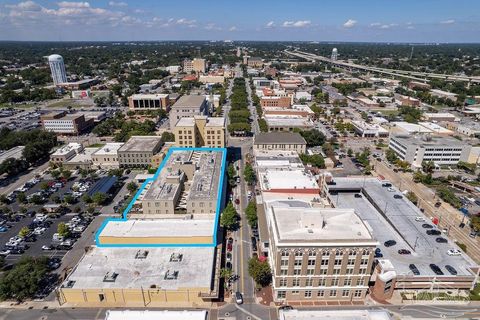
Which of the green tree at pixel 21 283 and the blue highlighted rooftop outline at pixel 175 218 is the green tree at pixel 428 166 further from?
the green tree at pixel 21 283

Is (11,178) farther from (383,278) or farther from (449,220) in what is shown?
(449,220)

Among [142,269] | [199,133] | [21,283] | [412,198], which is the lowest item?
[412,198]

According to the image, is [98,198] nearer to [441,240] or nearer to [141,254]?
[141,254]

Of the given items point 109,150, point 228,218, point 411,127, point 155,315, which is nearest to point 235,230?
point 228,218

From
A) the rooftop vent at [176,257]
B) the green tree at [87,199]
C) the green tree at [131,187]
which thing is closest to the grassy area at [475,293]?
the rooftop vent at [176,257]

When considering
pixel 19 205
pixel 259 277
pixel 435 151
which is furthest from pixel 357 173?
pixel 19 205
